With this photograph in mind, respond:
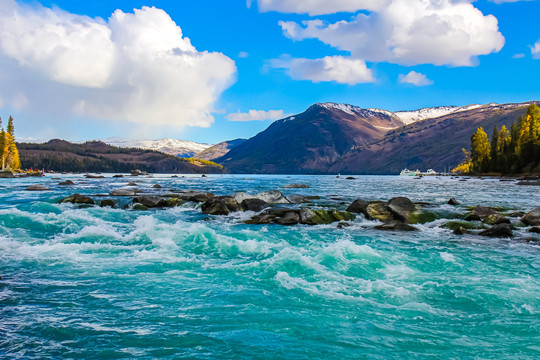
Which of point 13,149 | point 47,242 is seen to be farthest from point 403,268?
point 13,149

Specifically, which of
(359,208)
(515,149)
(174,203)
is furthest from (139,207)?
(515,149)

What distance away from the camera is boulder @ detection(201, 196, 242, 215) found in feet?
115

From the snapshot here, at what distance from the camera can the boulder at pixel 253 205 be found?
36809 millimetres

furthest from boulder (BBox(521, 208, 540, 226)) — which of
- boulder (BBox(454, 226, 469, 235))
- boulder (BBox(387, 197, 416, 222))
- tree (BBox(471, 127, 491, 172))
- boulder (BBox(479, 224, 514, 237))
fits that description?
tree (BBox(471, 127, 491, 172))

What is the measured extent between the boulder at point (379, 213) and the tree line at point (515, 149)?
4092 inches

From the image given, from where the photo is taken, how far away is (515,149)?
123250 mm

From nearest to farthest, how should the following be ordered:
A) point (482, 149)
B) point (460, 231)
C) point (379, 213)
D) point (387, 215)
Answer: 1. point (460, 231)
2. point (387, 215)
3. point (379, 213)
4. point (482, 149)

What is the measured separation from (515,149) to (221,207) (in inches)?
4849

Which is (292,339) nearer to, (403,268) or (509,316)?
(509,316)

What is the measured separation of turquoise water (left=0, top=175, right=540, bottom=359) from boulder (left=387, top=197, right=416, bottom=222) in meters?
8.17

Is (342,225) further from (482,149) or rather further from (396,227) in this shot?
(482,149)

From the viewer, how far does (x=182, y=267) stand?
53.2 ft

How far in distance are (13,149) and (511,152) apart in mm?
205359

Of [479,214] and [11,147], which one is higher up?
[11,147]
